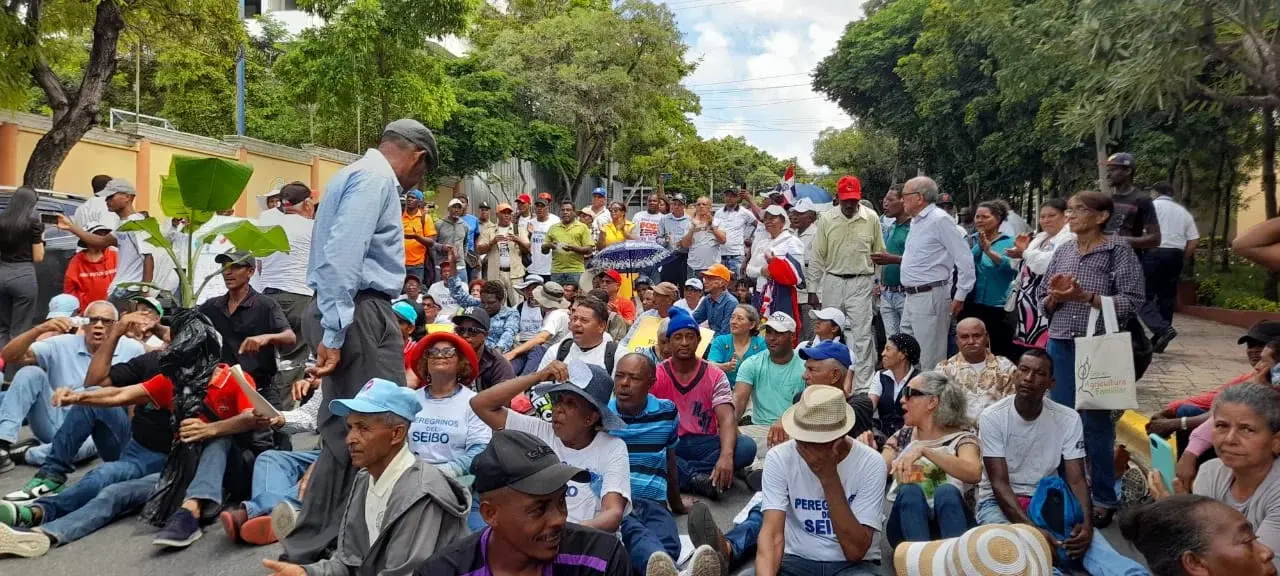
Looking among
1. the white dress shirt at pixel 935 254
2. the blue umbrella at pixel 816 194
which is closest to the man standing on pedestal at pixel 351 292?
the white dress shirt at pixel 935 254

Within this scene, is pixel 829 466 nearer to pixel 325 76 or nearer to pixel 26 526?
pixel 26 526

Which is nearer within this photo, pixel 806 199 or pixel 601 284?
pixel 601 284

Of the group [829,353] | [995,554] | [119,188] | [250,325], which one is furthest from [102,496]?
[995,554]

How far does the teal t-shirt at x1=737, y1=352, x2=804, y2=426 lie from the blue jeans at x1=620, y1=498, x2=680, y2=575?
179cm

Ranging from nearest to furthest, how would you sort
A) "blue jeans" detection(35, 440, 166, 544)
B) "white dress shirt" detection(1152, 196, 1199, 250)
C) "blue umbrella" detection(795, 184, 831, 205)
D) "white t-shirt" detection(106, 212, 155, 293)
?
"blue jeans" detection(35, 440, 166, 544), "white t-shirt" detection(106, 212, 155, 293), "white dress shirt" detection(1152, 196, 1199, 250), "blue umbrella" detection(795, 184, 831, 205)

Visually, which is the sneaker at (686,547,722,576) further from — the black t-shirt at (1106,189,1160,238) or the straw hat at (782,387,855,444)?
the black t-shirt at (1106,189,1160,238)

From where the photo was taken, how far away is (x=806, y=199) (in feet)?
35.3

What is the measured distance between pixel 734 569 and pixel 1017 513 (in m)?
1.37

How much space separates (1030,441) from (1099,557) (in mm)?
617

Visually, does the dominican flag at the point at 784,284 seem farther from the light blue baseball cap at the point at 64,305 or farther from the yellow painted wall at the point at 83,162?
the yellow painted wall at the point at 83,162

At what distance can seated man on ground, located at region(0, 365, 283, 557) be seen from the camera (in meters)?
5.30

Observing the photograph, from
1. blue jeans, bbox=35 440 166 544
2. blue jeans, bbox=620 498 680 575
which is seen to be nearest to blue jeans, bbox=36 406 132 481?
blue jeans, bbox=35 440 166 544

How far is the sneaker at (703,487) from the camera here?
6.13m

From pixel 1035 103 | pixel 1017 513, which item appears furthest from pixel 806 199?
pixel 1035 103
